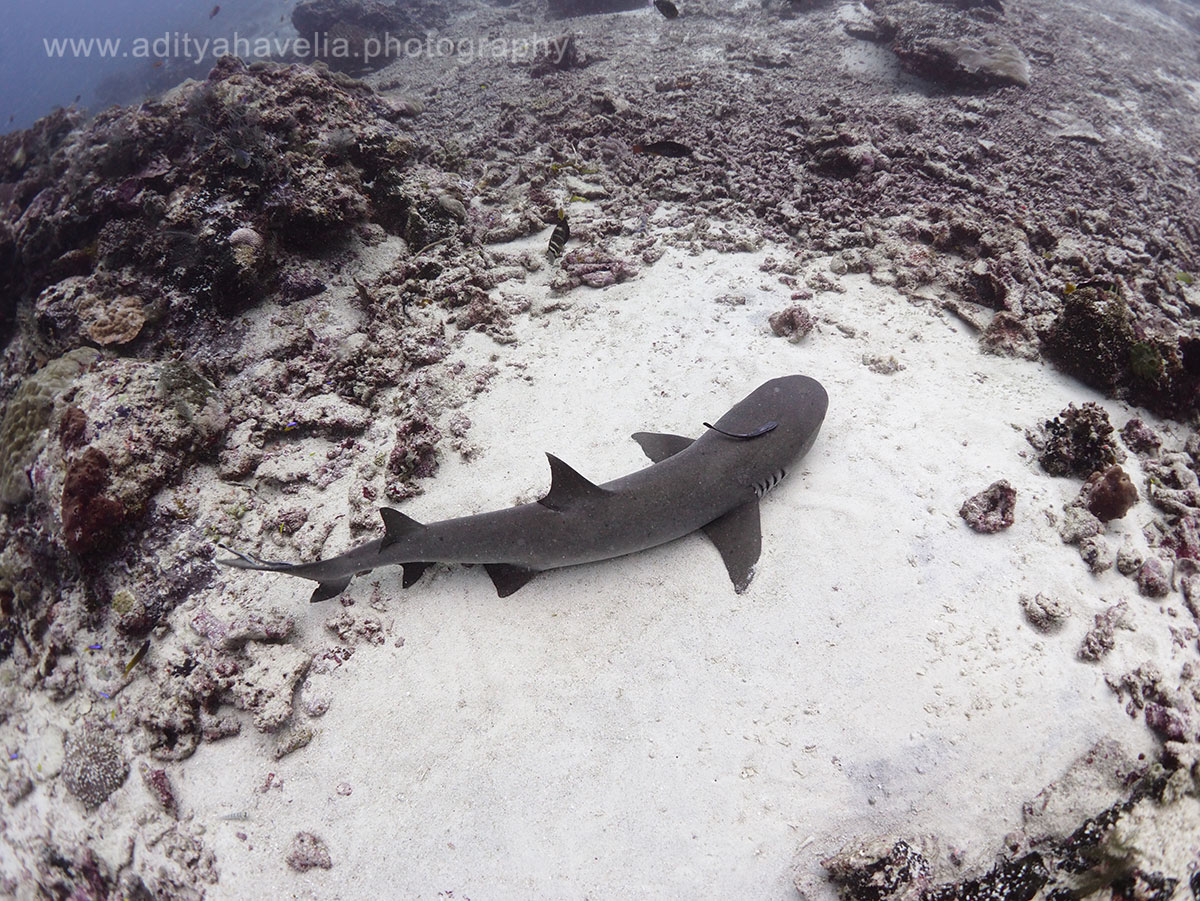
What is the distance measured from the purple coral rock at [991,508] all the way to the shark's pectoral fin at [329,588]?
167 inches

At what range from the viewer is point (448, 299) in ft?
19.0

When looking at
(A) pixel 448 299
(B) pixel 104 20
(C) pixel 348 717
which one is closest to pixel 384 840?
(C) pixel 348 717

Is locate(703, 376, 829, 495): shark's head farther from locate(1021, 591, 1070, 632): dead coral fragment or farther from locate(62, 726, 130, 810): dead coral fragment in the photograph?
locate(62, 726, 130, 810): dead coral fragment

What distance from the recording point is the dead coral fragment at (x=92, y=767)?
3.60 meters

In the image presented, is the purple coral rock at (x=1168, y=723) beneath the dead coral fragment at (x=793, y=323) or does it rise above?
beneath

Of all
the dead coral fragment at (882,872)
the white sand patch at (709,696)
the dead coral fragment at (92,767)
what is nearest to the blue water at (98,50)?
the dead coral fragment at (92,767)

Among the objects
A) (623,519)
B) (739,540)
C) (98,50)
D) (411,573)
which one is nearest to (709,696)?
(739,540)

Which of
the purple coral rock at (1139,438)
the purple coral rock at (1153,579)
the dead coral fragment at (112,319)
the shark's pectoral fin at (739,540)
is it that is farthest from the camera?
the dead coral fragment at (112,319)

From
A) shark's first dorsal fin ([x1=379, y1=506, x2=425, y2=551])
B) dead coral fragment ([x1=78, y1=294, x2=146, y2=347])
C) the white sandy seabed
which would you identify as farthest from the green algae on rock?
shark's first dorsal fin ([x1=379, y1=506, x2=425, y2=551])

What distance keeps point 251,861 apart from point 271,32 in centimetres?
4188

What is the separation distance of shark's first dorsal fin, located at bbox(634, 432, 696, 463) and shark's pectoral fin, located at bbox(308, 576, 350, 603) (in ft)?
7.67

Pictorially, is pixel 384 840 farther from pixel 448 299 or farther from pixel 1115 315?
pixel 1115 315

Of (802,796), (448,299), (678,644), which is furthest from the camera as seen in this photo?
(448,299)

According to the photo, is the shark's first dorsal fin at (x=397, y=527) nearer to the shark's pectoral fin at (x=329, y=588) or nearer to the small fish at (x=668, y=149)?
the shark's pectoral fin at (x=329, y=588)
